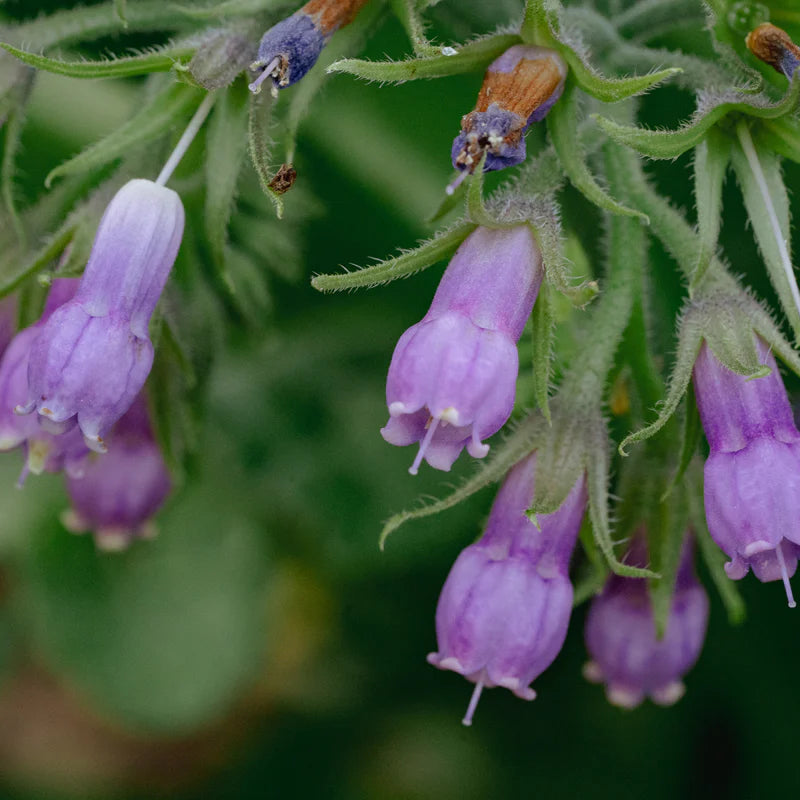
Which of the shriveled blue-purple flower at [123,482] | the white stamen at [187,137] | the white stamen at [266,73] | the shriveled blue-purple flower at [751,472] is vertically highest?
the white stamen at [266,73]

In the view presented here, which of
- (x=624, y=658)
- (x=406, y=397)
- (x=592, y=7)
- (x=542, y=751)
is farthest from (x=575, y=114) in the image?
(x=542, y=751)

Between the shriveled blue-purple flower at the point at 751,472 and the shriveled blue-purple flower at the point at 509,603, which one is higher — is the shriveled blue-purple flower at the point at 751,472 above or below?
above

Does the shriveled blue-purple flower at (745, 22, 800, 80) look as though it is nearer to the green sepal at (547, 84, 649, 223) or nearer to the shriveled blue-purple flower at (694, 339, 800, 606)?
the green sepal at (547, 84, 649, 223)

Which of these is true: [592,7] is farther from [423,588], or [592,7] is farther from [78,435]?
[423,588]

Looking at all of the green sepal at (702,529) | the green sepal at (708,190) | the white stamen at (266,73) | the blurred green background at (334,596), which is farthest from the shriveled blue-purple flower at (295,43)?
the blurred green background at (334,596)

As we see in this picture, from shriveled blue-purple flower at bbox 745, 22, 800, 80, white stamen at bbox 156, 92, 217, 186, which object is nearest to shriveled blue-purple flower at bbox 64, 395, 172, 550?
white stamen at bbox 156, 92, 217, 186

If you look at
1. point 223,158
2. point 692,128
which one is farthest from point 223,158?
point 692,128

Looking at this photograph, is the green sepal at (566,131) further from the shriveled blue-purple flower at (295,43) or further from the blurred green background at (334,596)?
the blurred green background at (334,596)
